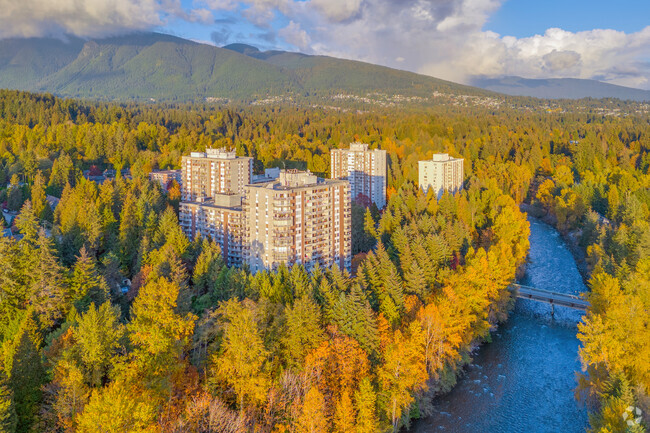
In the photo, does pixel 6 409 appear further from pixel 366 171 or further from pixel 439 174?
pixel 439 174

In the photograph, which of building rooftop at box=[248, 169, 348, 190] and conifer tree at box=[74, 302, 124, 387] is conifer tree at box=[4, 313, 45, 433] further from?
building rooftop at box=[248, 169, 348, 190]

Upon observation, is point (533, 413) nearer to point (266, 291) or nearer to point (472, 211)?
point (266, 291)

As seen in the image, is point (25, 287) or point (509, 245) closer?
point (25, 287)

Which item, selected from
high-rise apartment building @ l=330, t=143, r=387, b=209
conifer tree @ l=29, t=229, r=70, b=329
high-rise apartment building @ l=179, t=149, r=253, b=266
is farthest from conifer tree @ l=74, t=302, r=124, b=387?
high-rise apartment building @ l=330, t=143, r=387, b=209

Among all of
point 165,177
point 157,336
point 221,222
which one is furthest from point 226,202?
point 157,336

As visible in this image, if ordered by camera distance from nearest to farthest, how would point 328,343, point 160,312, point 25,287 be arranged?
point 160,312
point 328,343
point 25,287

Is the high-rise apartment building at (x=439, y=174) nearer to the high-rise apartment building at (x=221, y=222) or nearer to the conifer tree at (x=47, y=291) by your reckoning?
the high-rise apartment building at (x=221, y=222)

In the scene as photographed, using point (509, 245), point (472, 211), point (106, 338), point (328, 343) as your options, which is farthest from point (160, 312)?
point (472, 211)
